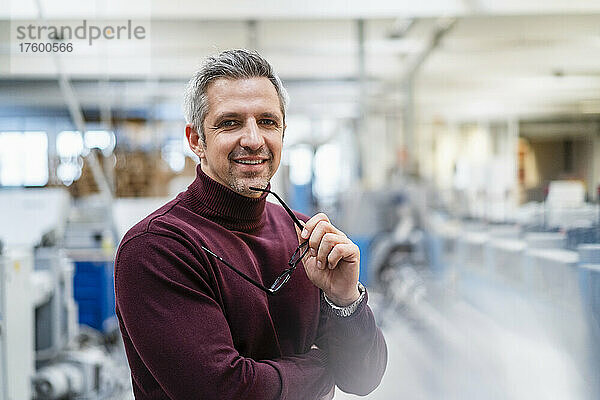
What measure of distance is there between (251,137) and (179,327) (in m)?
0.24

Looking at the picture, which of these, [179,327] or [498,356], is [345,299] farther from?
[498,356]

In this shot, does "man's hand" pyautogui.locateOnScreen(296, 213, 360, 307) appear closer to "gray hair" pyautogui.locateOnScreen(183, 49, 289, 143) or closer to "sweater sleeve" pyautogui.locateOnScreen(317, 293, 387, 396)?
"sweater sleeve" pyautogui.locateOnScreen(317, 293, 387, 396)

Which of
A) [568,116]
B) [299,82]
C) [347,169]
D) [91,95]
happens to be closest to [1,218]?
[91,95]

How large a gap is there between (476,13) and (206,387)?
2.02 meters

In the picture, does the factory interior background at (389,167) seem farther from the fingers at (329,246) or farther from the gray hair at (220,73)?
the fingers at (329,246)

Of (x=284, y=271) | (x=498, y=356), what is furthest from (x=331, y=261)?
(x=498, y=356)

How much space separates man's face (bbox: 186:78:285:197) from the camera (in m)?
0.80

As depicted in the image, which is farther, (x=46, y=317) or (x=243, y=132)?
(x=46, y=317)

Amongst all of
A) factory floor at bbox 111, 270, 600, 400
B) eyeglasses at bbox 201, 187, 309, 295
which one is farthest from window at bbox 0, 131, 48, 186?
eyeglasses at bbox 201, 187, 309, 295

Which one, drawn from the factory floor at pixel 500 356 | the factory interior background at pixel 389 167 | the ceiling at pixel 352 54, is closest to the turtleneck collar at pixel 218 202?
the factory interior background at pixel 389 167

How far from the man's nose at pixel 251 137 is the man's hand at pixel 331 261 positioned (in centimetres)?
11

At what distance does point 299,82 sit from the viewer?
10.6 feet

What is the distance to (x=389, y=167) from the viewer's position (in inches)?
136

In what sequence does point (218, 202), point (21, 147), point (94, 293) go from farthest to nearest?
point (94, 293) → point (21, 147) → point (218, 202)
